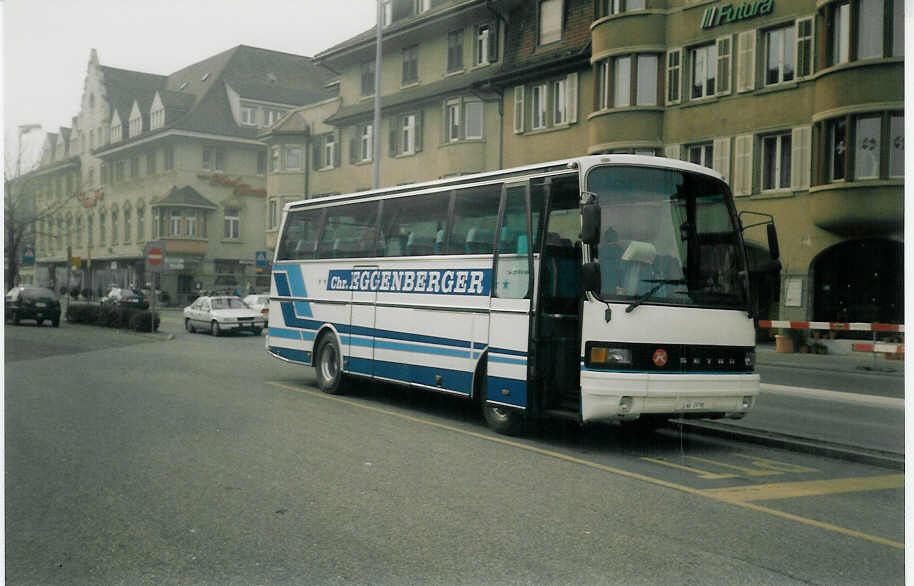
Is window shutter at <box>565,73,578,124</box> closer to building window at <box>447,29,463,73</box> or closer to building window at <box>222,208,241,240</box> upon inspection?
building window at <box>447,29,463,73</box>

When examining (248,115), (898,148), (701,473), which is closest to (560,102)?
(248,115)

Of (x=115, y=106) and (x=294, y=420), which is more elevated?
(x=115, y=106)

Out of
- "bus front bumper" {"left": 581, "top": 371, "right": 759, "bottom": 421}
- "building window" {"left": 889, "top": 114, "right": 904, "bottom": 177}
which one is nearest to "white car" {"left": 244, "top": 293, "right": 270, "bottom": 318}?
"building window" {"left": 889, "top": 114, "right": 904, "bottom": 177}

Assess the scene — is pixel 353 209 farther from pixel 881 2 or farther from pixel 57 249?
pixel 881 2

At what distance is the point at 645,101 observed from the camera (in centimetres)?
2856

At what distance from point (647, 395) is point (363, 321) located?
5.17 metres

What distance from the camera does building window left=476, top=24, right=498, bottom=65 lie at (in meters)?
34.0

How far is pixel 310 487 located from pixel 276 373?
32.9 feet

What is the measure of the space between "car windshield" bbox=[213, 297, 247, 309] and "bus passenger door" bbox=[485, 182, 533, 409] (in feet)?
77.2

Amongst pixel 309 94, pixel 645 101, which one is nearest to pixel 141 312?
pixel 309 94

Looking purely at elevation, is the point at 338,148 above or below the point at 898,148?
above

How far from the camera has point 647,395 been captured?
28.9ft

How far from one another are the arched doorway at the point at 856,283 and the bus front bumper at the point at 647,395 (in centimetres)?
696

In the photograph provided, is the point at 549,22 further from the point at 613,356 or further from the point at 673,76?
the point at 613,356
